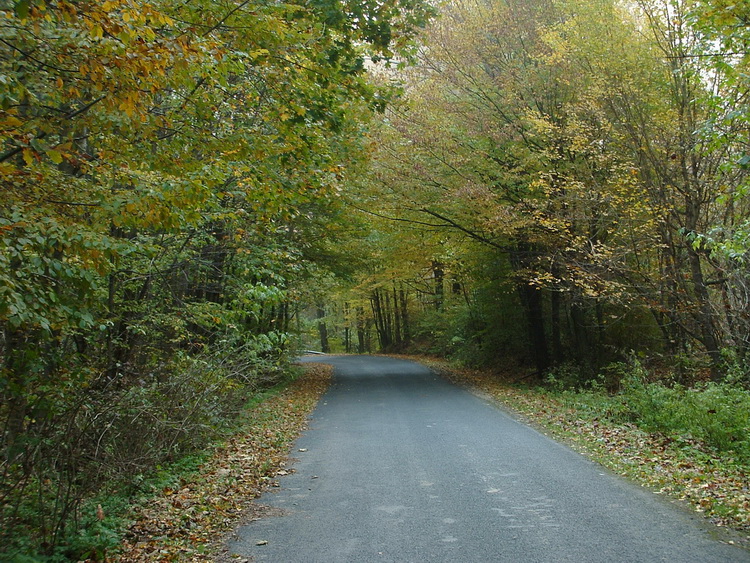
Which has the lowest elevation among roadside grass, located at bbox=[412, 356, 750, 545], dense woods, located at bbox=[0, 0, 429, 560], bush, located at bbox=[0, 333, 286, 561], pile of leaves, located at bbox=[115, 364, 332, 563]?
roadside grass, located at bbox=[412, 356, 750, 545]

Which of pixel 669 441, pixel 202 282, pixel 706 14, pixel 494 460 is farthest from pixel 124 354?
pixel 706 14

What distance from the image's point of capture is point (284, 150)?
8078 millimetres

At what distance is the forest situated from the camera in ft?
16.6

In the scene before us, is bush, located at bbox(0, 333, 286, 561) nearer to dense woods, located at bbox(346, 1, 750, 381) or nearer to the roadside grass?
the roadside grass

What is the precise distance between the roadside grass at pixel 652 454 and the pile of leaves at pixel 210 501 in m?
4.80

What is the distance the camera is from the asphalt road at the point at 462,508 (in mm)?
5027

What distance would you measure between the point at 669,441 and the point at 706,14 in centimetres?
613

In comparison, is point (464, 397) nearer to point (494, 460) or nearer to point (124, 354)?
point (494, 460)

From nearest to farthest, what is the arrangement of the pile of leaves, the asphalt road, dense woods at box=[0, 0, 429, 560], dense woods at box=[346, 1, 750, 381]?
dense woods at box=[0, 0, 429, 560]
the asphalt road
the pile of leaves
dense woods at box=[346, 1, 750, 381]

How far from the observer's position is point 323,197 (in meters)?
10.1

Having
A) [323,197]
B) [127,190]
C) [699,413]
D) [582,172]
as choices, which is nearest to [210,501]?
[127,190]

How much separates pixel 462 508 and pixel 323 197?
5.86 m

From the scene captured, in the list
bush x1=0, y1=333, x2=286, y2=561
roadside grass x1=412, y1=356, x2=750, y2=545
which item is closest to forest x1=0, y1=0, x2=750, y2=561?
bush x1=0, y1=333, x2=286, y2=561

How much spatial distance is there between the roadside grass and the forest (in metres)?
0.46
